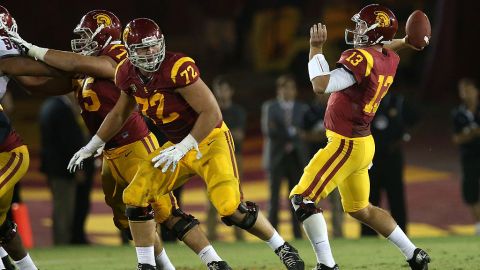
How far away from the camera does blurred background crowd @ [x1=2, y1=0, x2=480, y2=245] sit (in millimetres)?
9867

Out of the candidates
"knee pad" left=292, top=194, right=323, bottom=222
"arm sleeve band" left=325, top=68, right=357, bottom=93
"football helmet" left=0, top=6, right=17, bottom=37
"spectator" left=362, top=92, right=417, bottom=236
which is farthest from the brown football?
"spectator" left=362, top=92, right=417, bottom=236

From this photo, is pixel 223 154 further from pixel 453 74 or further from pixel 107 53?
pixel 453 74

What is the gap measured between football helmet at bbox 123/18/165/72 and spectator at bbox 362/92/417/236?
14.5 feet

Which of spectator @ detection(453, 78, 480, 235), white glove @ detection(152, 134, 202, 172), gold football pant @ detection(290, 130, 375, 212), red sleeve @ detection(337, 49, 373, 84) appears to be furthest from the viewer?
spectator @ detection(453, 78, 480, 235)

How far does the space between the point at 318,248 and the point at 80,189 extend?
480 centimetres

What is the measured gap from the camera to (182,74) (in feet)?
18.1

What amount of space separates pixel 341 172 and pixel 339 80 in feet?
1.79

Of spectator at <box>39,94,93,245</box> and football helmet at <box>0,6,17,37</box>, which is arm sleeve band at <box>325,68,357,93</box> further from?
spectator at <box>39,94,93,245</box>

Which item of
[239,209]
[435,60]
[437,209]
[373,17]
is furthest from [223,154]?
[435,60]

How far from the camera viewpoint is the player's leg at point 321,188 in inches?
227

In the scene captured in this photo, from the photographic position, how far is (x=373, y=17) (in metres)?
6.01

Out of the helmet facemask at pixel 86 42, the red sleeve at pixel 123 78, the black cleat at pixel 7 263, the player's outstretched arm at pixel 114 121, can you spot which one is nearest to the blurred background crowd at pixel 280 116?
the black cleat at pixel 7 263

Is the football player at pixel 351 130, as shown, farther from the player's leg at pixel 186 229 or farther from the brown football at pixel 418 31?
the player's leg at pixel 186 229

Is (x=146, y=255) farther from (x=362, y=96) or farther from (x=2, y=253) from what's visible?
(x=362, y=96)
